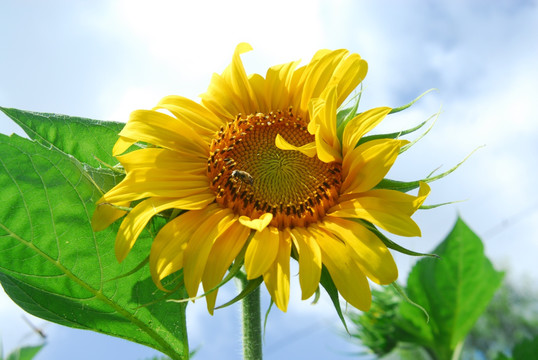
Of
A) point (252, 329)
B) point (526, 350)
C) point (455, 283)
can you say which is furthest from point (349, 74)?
point (526, 350)

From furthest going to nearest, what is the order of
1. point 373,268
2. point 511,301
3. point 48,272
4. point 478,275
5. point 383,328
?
point 511,301, point 383,328, point 478,275, point 48,272, point 373,268

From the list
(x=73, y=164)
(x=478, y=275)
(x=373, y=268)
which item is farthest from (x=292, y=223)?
(x=478, y=275)

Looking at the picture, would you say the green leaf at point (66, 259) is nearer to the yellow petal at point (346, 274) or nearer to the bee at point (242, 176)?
the bee at point (242, 176)

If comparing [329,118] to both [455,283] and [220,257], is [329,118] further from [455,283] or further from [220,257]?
[455,283]

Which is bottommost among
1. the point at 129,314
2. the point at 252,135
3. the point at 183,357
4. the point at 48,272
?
the point at 183,357

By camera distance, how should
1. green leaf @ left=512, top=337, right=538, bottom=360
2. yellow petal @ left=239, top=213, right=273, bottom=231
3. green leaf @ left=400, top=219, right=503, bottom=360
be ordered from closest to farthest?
yellow petal @ left=239, top=213, right=273, bottom=231, green leaf @ left=512, top=337, right=538, bottom=360, green leaf @ left=400, top=219, right=503, bottom=360

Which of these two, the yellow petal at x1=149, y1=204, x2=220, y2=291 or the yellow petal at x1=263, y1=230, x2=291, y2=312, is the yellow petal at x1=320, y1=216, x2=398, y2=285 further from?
the yellow petal at x1=149, y1=204, x2=220, y2=291

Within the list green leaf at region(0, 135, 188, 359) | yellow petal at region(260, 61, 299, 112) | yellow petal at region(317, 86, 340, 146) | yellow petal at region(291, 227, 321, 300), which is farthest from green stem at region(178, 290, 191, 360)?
yellow petal at region(260, 61, 299, 112)

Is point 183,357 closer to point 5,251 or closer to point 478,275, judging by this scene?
point 5,251
